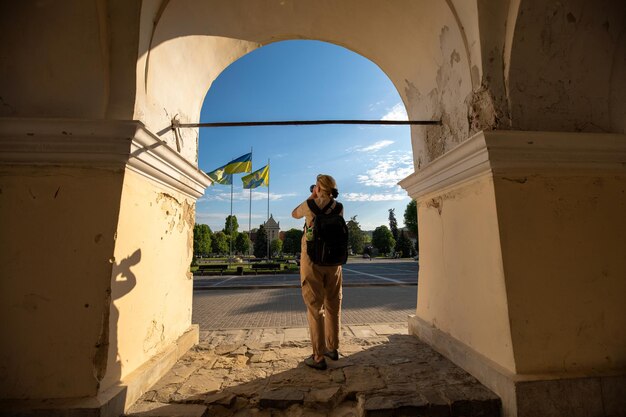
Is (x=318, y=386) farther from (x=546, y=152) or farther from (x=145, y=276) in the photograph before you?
(x=546, y=152)

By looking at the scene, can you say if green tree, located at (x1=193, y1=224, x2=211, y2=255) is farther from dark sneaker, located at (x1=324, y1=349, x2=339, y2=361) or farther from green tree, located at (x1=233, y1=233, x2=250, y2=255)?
dark sneaker, located at (x1=324, y1=349, x2=339, y2=361)

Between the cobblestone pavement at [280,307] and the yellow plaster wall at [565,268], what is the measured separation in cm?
390

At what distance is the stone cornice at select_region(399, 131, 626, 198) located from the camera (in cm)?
242

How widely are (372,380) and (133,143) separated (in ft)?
8.87

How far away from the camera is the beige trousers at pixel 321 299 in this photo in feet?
9.56

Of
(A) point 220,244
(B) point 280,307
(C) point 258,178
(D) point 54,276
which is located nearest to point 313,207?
(D) point 54,276

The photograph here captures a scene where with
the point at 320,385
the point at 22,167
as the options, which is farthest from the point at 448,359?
the point at 22,167

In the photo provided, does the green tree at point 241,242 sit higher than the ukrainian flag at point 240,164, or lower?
lower

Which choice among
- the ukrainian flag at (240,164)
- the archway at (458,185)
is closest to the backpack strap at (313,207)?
the archway at (458,185)

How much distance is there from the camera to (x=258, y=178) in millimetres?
17438

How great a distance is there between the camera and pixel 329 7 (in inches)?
143

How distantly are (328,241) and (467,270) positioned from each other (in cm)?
127

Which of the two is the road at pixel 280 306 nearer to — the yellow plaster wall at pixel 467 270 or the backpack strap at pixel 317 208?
the yellow plaster wall at pixel 467 270

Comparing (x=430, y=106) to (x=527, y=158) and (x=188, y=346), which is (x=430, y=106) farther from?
(x=188, y=346)
